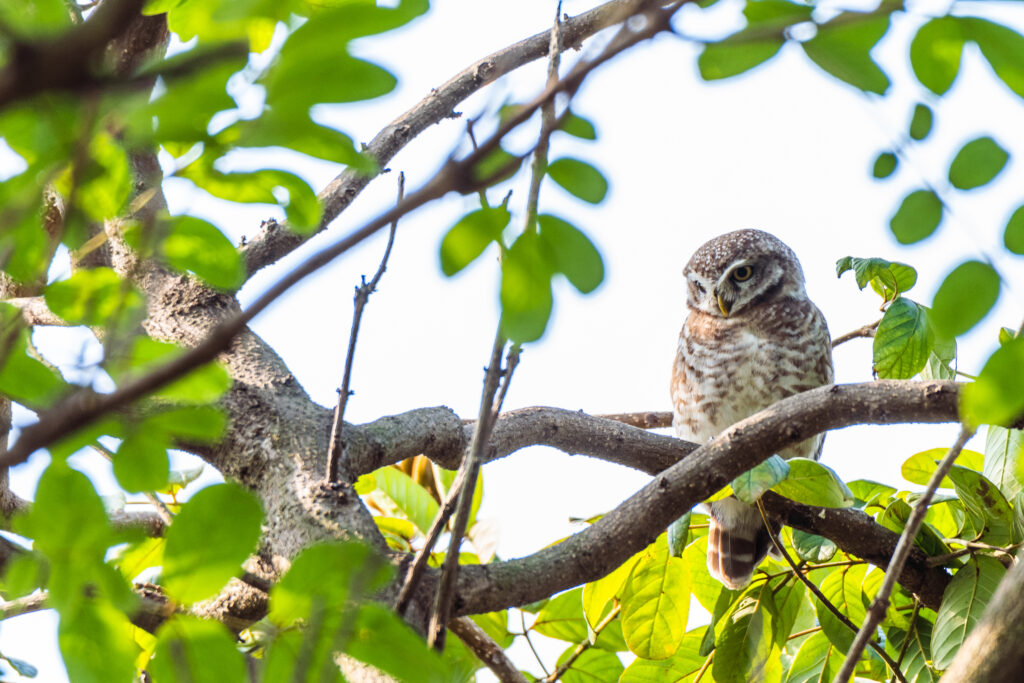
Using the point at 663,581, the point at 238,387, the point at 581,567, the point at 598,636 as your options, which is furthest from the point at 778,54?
the point at 598,636

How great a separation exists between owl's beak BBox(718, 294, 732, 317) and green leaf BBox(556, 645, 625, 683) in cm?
149

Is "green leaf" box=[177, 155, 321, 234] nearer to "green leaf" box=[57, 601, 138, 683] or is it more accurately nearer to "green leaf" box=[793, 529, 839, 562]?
"green leaf" box=[57, 601, 138, 683]

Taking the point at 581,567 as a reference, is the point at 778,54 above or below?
above

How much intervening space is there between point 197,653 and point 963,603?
1.48 metres

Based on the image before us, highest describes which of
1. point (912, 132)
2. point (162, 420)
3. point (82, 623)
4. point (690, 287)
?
point (690, 287)

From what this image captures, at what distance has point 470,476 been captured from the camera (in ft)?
2.63

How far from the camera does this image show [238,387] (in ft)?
5.13

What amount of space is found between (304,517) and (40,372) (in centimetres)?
61

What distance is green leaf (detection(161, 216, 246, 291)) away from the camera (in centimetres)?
71

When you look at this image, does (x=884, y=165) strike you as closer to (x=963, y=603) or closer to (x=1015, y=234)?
(x=1015, y=234)

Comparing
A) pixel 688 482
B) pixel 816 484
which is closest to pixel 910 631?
pixel 816 484

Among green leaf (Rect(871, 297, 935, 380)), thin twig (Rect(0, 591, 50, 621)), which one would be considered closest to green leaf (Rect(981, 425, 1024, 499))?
green leaf (Rect(871, 297, 935, 380))

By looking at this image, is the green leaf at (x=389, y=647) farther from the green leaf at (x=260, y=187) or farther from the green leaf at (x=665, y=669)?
the green leaf at (x=665, y=669)

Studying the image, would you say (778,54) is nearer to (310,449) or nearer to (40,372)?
(40,372)
